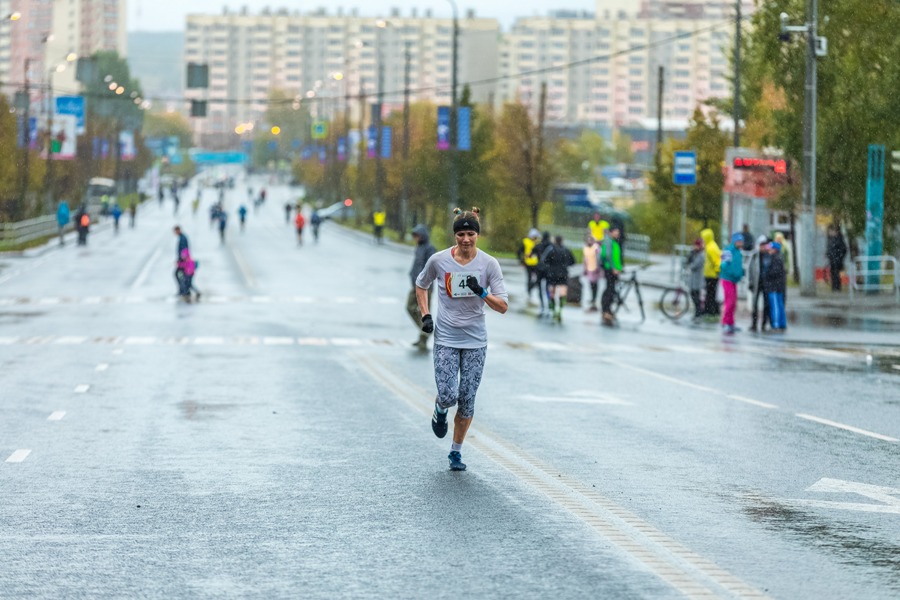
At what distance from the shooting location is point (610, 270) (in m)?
32.7

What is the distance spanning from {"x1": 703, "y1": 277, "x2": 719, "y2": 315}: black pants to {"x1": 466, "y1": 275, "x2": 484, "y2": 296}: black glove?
21.7 m

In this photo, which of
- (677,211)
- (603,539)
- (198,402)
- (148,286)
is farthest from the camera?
(677,211)

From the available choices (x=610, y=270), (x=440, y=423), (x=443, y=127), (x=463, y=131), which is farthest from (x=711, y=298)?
(x=443, y=127)

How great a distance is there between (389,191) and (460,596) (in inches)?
3423

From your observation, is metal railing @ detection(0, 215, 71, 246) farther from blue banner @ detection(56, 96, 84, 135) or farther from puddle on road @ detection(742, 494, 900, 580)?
puddle on road @ detection(742, 494, 900, 580)

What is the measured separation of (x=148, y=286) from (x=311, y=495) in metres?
33.1

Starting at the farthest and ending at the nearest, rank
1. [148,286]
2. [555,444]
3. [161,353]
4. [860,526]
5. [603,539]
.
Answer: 1. [148,286]
2. [161,353]
3. [555,444]
4. [860,526]
5. [603,539]

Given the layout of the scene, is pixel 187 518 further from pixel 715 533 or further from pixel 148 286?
pixel 148 286

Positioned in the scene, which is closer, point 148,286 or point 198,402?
point 198,402

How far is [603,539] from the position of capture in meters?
9.19

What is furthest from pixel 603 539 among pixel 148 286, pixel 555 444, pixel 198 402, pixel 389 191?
pixel 389 191

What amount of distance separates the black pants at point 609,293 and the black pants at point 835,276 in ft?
31.4

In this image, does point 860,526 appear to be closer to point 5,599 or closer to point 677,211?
point 5,599

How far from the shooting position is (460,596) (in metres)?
7.72
